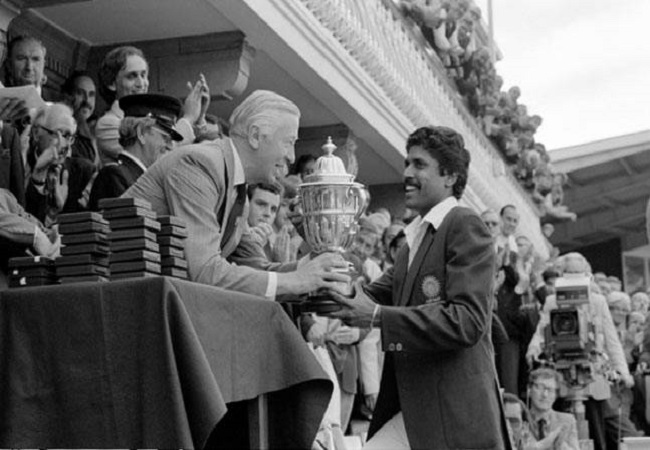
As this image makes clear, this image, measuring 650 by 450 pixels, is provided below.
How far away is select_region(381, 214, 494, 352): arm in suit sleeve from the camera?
5.25 metres

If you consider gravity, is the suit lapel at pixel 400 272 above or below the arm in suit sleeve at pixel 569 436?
below

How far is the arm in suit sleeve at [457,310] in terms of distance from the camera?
17.2ft

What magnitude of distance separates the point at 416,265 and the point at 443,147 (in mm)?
475

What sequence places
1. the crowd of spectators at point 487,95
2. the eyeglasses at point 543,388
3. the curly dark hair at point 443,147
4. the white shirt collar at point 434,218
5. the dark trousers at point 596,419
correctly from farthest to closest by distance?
the crowd of spectators at point 487,95, the dark trousers at point 596,419, the eyeglasses at point 543,388, the curly dark hair at point 443,147, the white shirt collar at point 434,218

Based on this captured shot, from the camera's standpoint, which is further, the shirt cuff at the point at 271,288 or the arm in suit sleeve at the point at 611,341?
the arm in suit sleeve at the point at 611,341

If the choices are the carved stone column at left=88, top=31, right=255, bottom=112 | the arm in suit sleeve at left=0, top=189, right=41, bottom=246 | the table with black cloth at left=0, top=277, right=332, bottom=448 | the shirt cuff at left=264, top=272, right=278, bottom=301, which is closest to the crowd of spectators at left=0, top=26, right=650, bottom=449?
the arm in suit sleeve at left=0, top=189, right=41, bottom=246

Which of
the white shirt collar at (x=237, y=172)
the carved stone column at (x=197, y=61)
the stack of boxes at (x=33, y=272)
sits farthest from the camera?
the carved stone column at (x=197, y=61)

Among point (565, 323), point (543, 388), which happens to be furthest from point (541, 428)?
point (565, 323)

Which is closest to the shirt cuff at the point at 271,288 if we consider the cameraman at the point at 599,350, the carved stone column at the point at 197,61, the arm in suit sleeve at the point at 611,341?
the carved stone column at the point at 197,61

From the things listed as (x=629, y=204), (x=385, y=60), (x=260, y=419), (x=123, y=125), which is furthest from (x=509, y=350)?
(x=629, y=204)

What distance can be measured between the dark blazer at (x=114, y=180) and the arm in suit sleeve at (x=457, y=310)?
148 centimetres

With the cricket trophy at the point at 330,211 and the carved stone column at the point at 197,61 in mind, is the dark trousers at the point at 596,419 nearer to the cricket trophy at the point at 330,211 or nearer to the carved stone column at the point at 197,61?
the carved stone column at the point at 197,61

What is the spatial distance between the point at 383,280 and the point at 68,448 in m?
2.13

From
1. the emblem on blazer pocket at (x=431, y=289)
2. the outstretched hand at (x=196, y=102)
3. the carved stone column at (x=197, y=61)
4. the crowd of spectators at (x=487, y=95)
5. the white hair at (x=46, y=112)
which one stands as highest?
the crowd of spectators at (x=487, y=95)
